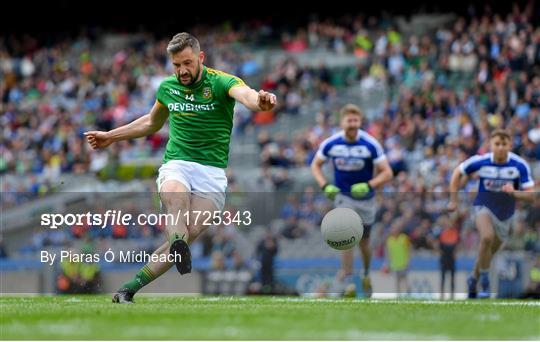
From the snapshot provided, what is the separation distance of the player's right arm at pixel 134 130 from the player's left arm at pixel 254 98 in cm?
94

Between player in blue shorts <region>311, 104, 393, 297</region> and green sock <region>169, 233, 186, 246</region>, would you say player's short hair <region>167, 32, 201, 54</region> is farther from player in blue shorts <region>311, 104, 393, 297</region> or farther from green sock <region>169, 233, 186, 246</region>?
player in blue shorts <region>311, 104, 393, 297</region>

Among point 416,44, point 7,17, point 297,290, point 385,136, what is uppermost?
point 7,17

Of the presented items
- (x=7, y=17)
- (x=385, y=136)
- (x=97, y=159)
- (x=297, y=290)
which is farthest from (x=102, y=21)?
(x=297, y=290)

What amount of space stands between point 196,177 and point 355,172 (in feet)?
15.9

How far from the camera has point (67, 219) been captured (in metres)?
16.8

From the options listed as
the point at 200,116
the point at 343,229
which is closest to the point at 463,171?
the point at 343,229

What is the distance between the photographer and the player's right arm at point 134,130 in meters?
11.7

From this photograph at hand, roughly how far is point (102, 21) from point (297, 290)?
2324 cm

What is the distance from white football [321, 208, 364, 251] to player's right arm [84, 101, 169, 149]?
9.54ft

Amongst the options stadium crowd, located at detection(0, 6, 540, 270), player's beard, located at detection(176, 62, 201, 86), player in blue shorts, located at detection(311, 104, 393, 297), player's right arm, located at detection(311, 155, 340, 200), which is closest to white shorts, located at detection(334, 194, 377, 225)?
player in blue shorts, located at detection(311, 104, 393, 297)

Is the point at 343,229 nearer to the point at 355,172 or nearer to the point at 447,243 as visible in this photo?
the point at 355,172

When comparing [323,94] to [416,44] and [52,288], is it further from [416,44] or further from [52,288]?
[52,288]

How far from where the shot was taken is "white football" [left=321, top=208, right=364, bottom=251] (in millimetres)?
13844

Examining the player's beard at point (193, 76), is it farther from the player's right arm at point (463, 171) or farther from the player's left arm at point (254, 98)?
the player's right arm at point (463, 171)
